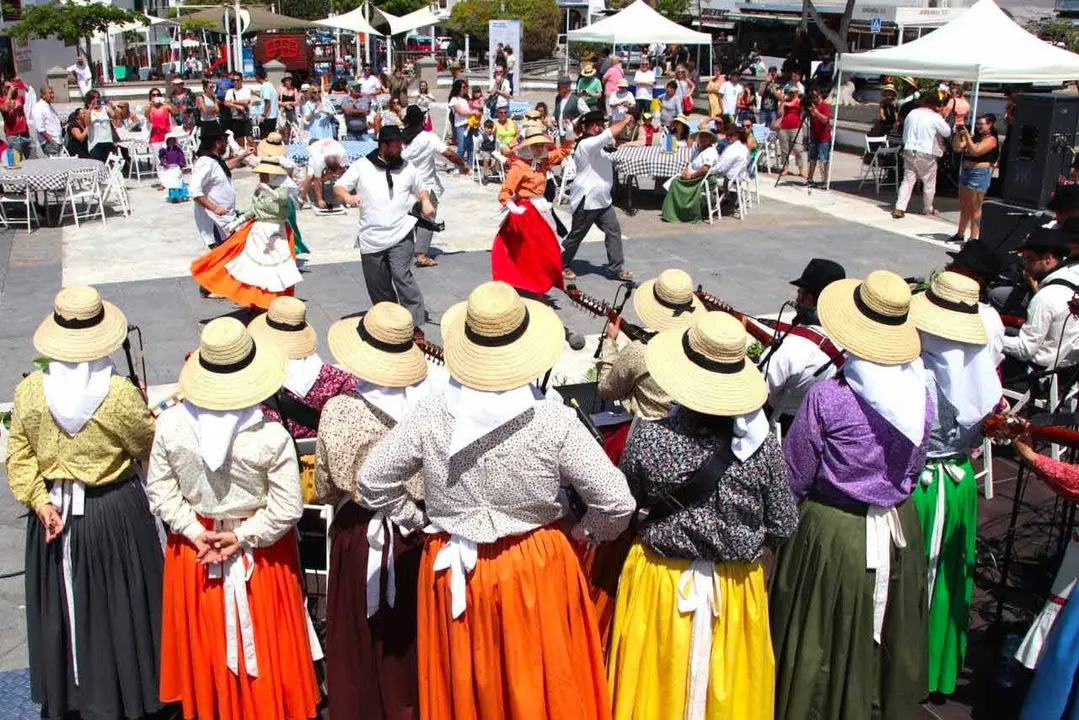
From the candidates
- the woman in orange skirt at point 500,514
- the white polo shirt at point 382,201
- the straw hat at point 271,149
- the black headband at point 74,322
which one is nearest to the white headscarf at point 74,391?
the black headband at point 74,322

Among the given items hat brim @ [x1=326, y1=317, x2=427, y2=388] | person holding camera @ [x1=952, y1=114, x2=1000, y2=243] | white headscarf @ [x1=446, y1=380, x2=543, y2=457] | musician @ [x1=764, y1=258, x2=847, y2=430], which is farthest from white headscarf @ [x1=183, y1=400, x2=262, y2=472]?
person holding camera @ [x1=952, y1=114, x2=1000, y2=243]

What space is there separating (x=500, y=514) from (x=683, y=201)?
10301 mm

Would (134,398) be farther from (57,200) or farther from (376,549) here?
(57,200)

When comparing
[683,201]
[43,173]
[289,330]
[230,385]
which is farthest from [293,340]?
[43,173]

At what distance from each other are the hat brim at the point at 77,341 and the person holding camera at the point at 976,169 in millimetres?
10333

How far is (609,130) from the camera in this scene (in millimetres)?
8977

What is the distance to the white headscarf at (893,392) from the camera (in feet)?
11.4

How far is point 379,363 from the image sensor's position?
358 cm

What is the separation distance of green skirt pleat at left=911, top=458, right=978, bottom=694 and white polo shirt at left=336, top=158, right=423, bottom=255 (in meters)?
4.97

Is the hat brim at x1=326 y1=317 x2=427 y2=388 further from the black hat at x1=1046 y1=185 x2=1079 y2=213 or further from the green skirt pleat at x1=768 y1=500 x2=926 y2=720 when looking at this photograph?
the black hat at x1=1046 y1=185 x2=1079 y2=213

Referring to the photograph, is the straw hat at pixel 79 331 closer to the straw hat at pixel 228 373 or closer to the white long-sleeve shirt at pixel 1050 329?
the straw hat at pixel 228 373

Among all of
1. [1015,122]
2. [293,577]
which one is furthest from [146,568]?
[1015,122]

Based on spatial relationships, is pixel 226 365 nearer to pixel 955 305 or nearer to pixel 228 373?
pixel 228 373

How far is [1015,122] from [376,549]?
9.95m
